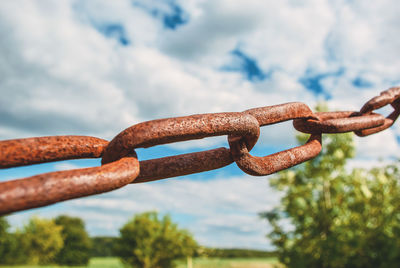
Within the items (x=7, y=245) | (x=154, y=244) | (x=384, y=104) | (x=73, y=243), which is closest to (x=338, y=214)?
(x=384, y=104)

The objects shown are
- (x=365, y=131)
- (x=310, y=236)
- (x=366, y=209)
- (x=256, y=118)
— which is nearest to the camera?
(x=256, y=118)

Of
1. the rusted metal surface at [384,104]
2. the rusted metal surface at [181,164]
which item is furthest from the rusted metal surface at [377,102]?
the rusted metal surface at [181,164]

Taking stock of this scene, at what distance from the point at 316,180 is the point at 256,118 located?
1053 cm

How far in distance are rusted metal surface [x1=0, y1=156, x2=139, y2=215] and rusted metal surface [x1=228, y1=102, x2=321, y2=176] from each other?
0.46 metres

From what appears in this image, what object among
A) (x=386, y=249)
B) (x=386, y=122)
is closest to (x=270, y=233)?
(x=386, y=249)

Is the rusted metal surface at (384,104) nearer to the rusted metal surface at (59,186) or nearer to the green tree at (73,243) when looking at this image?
the rusted metal surface at (59,186)

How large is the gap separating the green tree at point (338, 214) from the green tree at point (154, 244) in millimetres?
27078

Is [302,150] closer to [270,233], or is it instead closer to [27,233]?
[270,233]

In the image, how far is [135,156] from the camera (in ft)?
3.64

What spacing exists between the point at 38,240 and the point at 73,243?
13559mm

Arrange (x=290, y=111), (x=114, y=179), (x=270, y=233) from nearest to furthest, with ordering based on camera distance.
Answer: (x=114, y=179), (x=290, y=111), (x=270, y=233)

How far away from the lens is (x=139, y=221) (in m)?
39.1

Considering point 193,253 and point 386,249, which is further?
point 193,253

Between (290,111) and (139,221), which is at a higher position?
(139,221)
